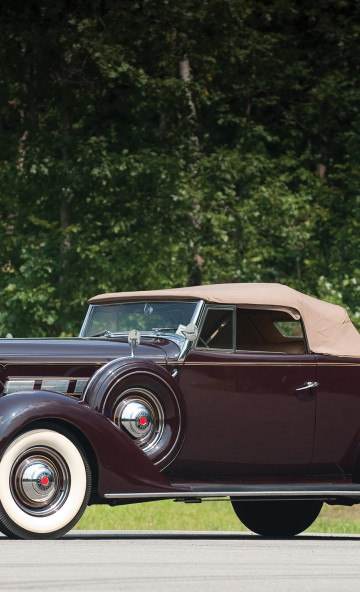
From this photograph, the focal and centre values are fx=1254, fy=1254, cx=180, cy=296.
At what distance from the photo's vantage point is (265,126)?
85.8ft

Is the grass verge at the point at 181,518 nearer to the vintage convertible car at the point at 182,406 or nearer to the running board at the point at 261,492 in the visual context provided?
the running board at the point at 261,492

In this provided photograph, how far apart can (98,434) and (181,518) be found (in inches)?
426

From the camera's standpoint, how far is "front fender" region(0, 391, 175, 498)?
9.13 m

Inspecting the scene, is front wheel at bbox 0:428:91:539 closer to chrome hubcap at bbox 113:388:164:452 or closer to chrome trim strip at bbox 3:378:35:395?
chrome hubcap at bbox 113:388:164:452

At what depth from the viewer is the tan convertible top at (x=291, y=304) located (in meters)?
10.7

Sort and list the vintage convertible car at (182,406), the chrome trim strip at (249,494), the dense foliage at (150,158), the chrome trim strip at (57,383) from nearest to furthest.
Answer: the vintage convertible car at (182,406), the chrome trim strip at (249,494), the chrome trim strip at (57,383), the dense foliage at (150,158)

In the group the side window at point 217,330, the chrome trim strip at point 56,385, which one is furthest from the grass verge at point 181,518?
the chrome trim strip at point 56,385

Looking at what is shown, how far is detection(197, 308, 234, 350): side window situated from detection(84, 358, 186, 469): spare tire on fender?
656 mm

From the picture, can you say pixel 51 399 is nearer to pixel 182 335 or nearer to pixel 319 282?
pixel 182 335

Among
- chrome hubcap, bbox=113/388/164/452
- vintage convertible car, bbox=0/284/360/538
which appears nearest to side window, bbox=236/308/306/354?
vintage convertible car, bbox=0/284/360/538

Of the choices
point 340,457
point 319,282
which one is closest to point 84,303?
point 319,282

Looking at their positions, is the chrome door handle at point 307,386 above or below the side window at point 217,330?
below

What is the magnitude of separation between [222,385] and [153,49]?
47.9 feet
